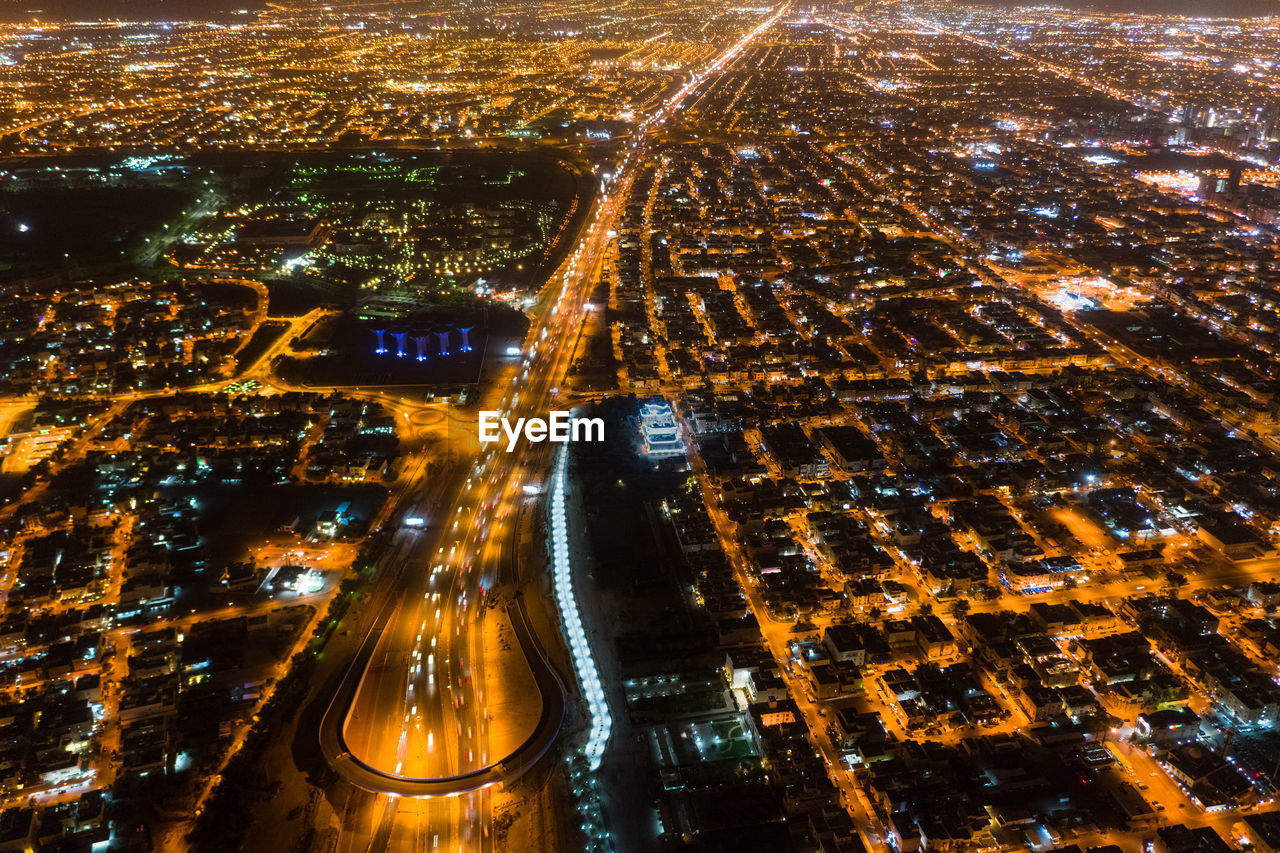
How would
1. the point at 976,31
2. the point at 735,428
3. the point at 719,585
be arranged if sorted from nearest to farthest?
the point at 719,585, the point at 735,428, the point at 976,31

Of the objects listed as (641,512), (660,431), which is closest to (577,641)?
(641,512)

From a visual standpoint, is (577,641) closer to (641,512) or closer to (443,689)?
(443,689)

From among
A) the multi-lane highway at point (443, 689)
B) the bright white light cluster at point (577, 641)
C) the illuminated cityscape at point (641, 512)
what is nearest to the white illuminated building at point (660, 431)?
the illuminated cityscape at point (641, 512)

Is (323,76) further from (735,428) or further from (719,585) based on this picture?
(719,585)

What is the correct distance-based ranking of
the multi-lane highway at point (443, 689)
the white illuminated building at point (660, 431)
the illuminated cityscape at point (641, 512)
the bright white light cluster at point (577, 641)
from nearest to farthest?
the multi-lane highway at point (443, 689) < the illuminated cityscape at point (641, 512) < the bright white light cluster at point (577, 641) < the white illuminated building at point (660, 431)

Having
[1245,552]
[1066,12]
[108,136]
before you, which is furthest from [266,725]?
[1066,12]

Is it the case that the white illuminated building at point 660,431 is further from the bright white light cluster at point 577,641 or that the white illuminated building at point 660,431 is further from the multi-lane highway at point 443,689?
the bright white light cluster at point 577,641
